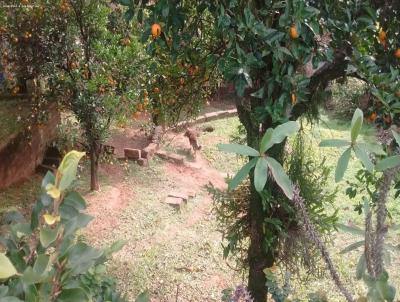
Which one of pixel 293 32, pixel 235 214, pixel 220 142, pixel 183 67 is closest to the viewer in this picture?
pixel 293 32

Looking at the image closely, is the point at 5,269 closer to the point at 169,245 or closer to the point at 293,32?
the point at 293,32

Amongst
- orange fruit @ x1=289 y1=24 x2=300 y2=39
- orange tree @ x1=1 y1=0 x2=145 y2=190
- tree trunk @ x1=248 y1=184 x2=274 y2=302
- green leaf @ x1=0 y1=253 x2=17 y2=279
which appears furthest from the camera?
orange tree @ x1=1 y1=0 x2=145 y2=190

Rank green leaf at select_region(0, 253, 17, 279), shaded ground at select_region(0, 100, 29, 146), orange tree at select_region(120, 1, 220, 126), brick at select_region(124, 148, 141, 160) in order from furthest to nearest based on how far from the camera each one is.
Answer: brick at select_region(124, 148, 141, 160), shaded ground at select_region(0, 100, 29, 146), orange tree at select_region(120, 1, 220, 126), green leaf at select_region(0, 253, 17, 279)

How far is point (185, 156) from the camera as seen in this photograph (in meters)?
7.34

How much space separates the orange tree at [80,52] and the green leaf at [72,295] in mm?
4355

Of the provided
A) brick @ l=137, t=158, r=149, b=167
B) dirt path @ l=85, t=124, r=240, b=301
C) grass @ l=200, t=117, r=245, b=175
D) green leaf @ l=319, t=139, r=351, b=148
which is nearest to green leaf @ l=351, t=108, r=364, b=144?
green leaf @ l=319, t=139, r=351, b=148

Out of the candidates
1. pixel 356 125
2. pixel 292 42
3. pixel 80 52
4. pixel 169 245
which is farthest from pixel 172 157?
pixel 356 125

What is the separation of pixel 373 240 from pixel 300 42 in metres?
1.36

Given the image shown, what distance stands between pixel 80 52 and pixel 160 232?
7.19ft

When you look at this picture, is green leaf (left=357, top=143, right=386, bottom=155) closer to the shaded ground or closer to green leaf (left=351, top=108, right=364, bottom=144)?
green leaf (left=351, top=108, right=364, bottom=144)

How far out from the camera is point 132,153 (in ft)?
22.7

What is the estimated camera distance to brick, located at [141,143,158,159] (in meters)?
7.05

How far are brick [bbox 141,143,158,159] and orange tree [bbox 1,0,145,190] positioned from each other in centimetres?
166

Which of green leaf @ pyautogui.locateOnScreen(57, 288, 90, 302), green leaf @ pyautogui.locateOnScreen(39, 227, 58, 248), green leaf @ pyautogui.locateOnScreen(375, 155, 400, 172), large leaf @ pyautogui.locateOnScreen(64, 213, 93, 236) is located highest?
green leaf @ pyautogui.locateOnScreen(375, 155, 400, 172)
